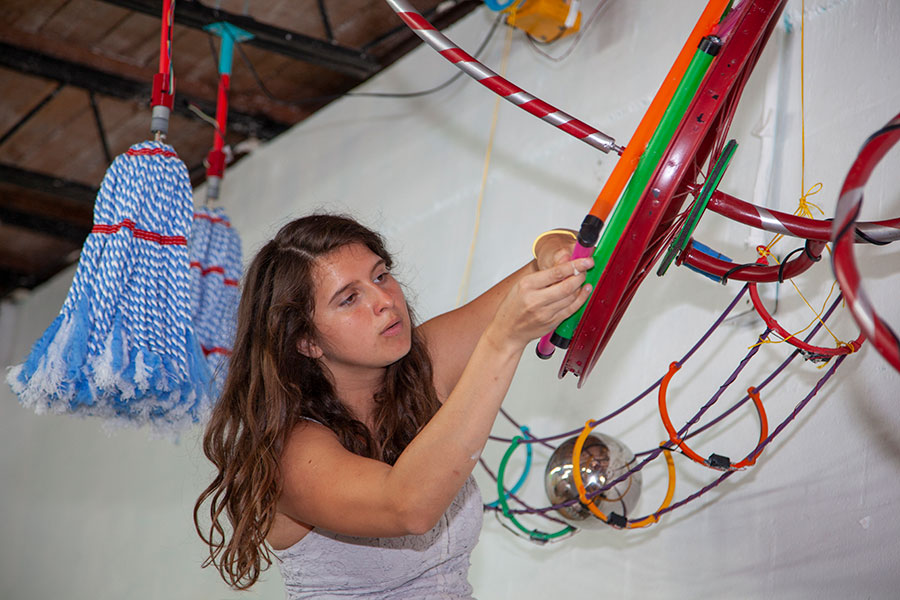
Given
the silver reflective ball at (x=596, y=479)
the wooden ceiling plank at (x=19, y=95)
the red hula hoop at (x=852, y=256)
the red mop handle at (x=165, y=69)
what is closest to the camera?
the red hula hoop at (x=852, y=256)

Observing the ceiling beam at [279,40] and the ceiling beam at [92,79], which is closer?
the ceiling beam at [279,40]

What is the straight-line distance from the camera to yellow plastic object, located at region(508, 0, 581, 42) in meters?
3.06

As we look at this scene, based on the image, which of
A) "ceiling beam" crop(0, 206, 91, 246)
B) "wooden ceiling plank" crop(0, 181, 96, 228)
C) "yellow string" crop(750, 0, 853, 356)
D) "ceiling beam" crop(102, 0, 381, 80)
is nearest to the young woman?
"yellow string" crop(750, 0, 853, 356)

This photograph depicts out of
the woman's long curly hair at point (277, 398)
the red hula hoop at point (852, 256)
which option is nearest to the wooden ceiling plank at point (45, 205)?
the woman's long curly hair at point (277, 398)

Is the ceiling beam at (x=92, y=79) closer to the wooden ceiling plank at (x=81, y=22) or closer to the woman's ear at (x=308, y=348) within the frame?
the wooden ceiling plank at (x=81, y=22)

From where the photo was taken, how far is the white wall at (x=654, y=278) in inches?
79.6

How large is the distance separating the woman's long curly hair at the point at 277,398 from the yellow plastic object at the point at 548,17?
1398 mm

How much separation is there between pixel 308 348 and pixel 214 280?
4.18 feet

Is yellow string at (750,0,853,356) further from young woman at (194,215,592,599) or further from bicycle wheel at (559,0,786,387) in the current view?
bicycle wheel at (559,0,786,387)

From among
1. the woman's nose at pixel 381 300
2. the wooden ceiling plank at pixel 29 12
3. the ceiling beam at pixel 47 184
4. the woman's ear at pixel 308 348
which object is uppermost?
the ceiling beam at pixel 47 184

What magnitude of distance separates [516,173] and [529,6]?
0.54 meters

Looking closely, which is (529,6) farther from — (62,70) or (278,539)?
(62,70)

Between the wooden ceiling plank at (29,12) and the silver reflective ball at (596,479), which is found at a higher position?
the wooden ceiling plank at (29,12)

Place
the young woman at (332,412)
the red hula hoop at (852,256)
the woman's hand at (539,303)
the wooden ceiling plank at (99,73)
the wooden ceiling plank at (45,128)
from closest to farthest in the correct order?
the red hula hoop at (852,256)
the woman's hand at (539,303)
the young woman at (332,412)
the wooden ceiling plank at (99,73)
the wooden ceiling plank at (45,128)
